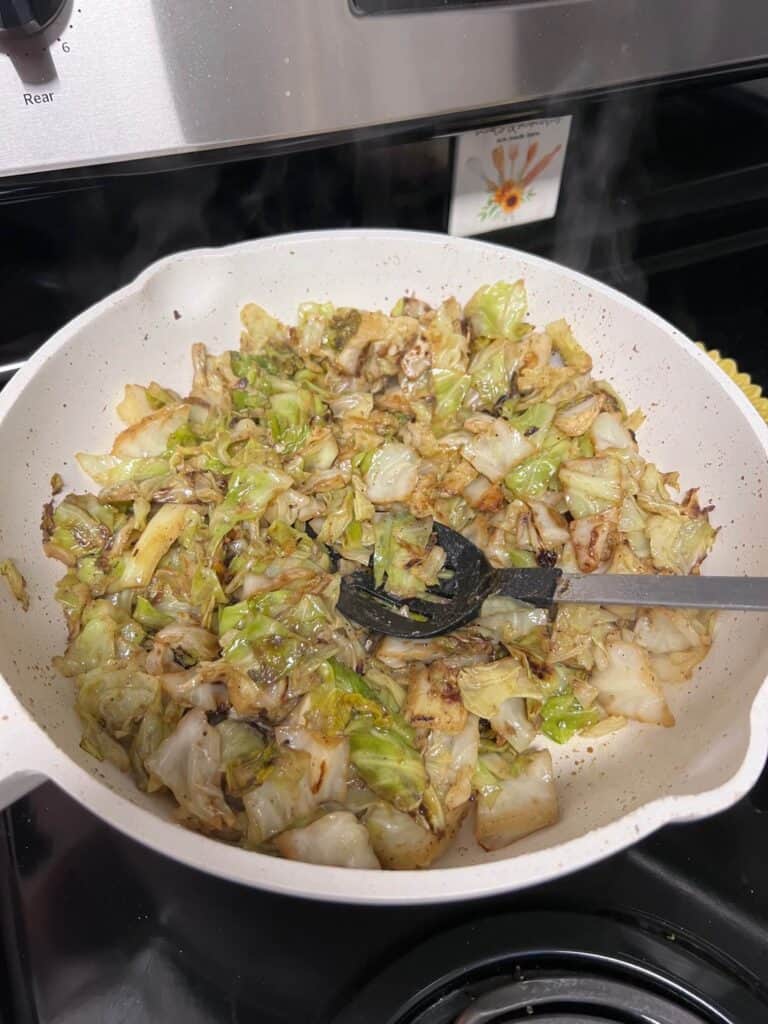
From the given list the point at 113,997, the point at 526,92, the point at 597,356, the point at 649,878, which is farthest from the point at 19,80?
the point at 649,878

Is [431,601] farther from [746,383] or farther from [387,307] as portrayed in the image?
[746,383]

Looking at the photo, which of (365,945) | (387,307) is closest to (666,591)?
(365,945)

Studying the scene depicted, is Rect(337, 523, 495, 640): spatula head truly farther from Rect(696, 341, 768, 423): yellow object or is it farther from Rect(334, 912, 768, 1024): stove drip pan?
Rect(696, 341, 768, 423): yellow object

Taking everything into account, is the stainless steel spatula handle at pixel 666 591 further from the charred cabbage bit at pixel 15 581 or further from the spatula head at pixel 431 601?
the charred cabbage bit at pixel 15 581

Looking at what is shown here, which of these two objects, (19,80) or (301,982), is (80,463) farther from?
(301,982)

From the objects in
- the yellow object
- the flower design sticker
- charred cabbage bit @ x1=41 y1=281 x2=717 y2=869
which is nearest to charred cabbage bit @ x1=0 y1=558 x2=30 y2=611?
charred cabbage bit @ x1=41 y1=281 x2=717 y2=869

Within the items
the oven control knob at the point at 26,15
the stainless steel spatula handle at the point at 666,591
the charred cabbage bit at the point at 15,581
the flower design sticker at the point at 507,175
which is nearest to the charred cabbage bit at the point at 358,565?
the charred cabbage bit at the point at 15,581
